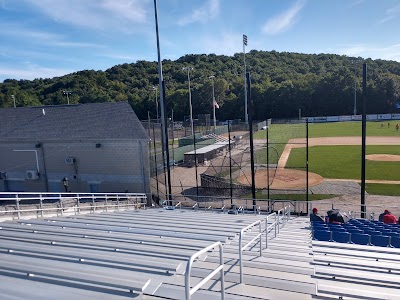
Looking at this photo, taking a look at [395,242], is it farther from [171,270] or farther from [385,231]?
[171,270]

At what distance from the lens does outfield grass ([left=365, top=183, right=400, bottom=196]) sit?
21.1 metres

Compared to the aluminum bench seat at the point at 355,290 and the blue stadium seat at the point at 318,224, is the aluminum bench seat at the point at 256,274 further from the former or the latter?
the blue stadium seat at the point at 318,224

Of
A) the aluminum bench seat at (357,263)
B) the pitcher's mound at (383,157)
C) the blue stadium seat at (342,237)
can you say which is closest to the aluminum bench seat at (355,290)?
the aluminum bench seat at (357,263)

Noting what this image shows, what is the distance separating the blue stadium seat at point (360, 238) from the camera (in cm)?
979

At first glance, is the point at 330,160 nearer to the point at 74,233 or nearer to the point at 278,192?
the point at 278,192

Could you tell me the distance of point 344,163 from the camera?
32.2 m

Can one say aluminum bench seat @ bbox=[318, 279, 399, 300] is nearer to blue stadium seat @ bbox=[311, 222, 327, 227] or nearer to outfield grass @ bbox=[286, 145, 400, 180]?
blue stadium seat @ bbox=[311, 222, 327, 227]

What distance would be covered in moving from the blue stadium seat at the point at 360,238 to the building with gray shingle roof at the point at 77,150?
47.5 feet

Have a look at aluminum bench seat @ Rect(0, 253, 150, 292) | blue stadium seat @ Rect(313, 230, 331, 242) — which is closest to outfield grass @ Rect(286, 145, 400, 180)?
blue stadium seat @ Rect(313, 230, 331, 242)

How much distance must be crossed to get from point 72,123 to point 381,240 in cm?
2204

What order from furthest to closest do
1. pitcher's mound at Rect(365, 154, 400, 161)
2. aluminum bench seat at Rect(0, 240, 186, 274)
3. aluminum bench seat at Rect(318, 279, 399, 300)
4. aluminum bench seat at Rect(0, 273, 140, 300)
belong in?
pitcher's mound at Rect(365, 154, 400, 161), aluminum bench seat at Rect(318, 279, 399, 300), aluminum bench seat at Rect(0, 240, 186, 274), aluminum bench seat at Rect(0, 273, 140, 300)

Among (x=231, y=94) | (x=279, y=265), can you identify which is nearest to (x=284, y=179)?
(x=279, y=265)

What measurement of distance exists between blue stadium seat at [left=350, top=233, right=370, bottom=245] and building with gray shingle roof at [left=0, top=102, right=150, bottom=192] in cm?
1447

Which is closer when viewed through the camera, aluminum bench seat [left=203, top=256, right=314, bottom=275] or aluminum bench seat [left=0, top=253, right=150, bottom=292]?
aluminum bench seat [left=0, top=253, right=150, bottom=292]
